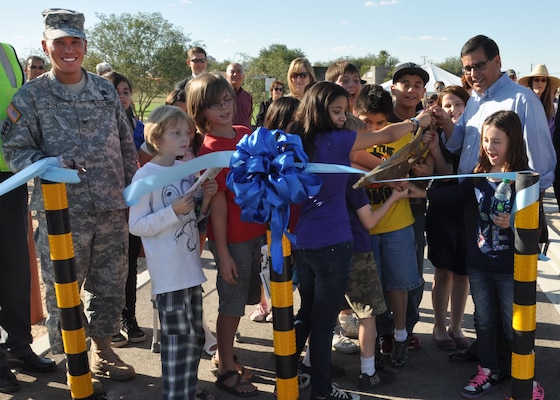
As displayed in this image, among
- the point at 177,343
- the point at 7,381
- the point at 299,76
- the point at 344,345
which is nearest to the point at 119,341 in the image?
the point at 7,381

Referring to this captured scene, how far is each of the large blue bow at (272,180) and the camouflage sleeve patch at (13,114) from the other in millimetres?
1597

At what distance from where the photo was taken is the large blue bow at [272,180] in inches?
105

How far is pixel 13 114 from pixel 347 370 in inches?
111

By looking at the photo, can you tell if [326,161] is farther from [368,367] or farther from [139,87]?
[139,87]

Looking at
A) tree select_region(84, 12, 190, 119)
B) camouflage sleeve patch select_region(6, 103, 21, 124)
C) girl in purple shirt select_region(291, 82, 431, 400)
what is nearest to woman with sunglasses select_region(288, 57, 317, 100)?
girl in purple shirt select_region(291, 82, 431, 400)

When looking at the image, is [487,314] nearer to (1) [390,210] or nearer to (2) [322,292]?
(1) [390,210]

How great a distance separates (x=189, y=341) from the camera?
3.24 meters

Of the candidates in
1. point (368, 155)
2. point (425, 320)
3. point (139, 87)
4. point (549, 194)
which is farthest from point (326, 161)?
point (139, 87)

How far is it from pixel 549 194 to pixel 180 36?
2279 centimetres

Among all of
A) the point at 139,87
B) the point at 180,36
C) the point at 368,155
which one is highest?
the point at 180,36

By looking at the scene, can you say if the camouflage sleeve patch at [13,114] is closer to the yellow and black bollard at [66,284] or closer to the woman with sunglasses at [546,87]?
the yellow and black bollard at [66,284]

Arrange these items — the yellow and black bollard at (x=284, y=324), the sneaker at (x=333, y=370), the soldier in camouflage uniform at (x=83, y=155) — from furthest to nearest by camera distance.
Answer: the sneaker at (x=333, y=370)
the soldier in camouflage uniform at (x=83, y=155)
the yellow and black bollard at (x=284, y=324)

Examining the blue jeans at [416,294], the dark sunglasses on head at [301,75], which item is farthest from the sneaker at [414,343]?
the dark sunglasses on head at [301,75]

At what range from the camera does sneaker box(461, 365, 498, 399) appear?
3564 millimetres
